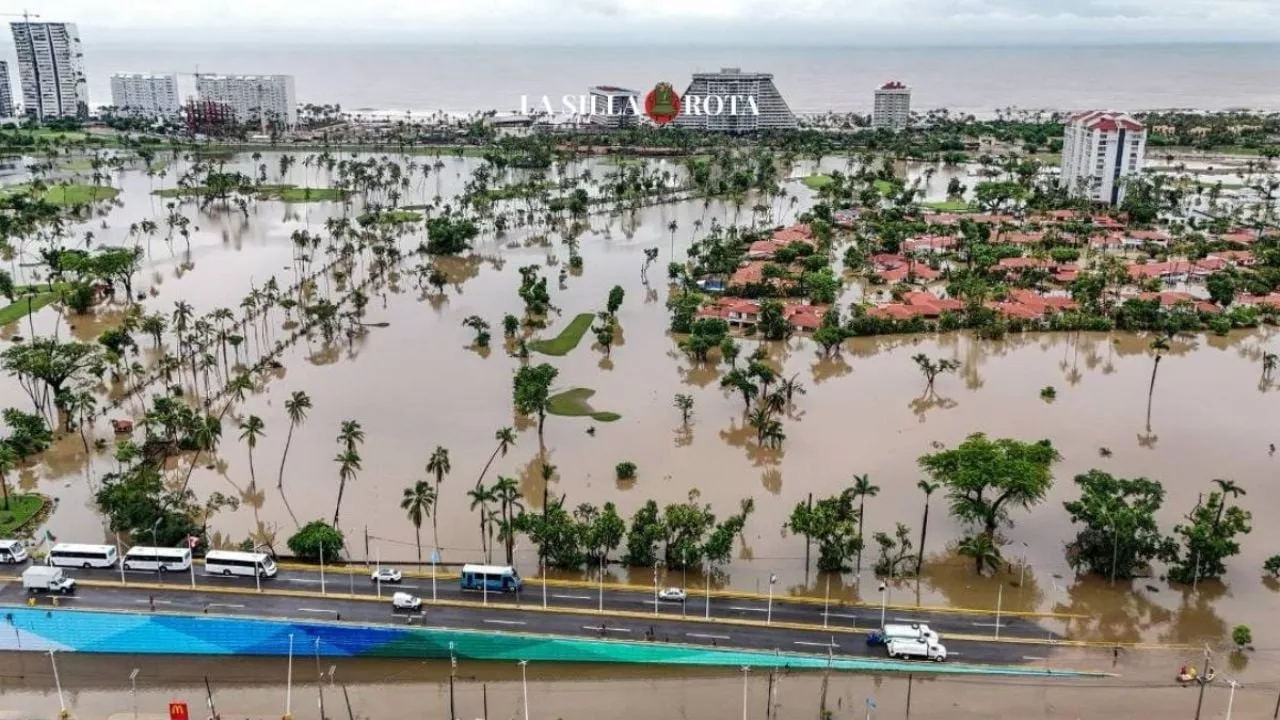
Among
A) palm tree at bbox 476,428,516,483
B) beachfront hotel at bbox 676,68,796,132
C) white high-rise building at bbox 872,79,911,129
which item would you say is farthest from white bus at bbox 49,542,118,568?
white high-rise building at bbox 872,79,911,129

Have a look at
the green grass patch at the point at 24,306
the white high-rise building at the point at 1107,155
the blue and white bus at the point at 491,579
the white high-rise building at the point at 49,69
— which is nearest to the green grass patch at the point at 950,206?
the white high-rise building at the point at 1107,155

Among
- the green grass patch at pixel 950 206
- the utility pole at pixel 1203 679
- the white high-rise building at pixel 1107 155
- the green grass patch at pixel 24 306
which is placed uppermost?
the white high-rise building at pixel 1107 155

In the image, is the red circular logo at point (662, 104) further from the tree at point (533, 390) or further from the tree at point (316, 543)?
the tree at point (316, 543)

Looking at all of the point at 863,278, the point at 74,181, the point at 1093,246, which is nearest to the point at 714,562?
the point at 863,278

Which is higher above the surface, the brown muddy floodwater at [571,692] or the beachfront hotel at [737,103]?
the beachfront hotel at [737,103]

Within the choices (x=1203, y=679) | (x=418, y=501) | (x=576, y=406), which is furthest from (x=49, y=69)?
(x=1203, y=679)
